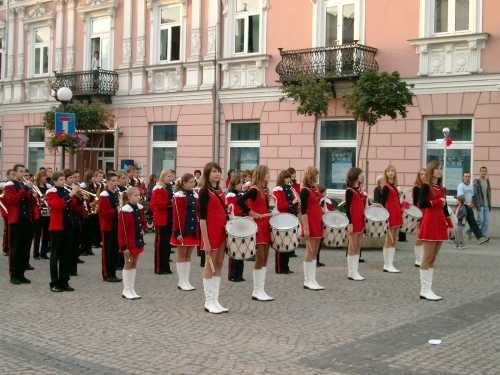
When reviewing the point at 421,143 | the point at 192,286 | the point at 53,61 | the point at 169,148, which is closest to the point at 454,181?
the point at 421,143

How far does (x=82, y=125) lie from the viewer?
2734 centimetres

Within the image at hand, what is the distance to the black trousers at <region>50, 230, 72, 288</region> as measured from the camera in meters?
10.7

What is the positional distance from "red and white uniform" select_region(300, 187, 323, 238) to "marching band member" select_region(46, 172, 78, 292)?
131 inches

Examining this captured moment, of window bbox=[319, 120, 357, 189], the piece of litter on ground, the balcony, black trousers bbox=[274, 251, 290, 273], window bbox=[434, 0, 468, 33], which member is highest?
window bbox=[434, 0, 468, 33]

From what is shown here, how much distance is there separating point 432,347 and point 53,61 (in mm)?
27050

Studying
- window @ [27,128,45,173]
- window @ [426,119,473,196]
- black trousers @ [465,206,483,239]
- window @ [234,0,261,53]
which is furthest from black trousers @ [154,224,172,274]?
window @ [27,128,45,173]

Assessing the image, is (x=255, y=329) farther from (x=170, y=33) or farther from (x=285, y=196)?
(x=170, y=33)

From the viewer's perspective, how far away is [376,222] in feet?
40.8

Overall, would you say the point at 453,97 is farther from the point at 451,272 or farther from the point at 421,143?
the point at 451,272

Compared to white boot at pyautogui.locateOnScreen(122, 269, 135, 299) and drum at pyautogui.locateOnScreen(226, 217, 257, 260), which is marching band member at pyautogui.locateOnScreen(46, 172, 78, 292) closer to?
white boot at pyautogui.locateOnScreen(122, 269, 135, 299)

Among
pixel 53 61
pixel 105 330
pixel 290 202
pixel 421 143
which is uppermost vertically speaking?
pixel 53 61

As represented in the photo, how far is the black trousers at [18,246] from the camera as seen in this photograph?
11609mm

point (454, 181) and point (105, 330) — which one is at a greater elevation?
point (454, 181)

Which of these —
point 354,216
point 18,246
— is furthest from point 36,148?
point 354,216
